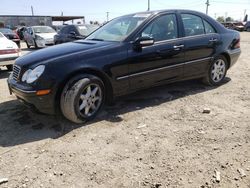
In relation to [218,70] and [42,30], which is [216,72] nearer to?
[218,70]

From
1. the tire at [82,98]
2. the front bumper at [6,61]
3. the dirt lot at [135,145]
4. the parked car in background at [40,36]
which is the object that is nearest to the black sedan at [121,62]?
the tire at [82,98]

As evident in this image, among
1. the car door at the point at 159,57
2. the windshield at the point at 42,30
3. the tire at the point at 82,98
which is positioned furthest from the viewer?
the windshield at the point at 42,30

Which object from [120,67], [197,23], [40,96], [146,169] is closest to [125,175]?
[146,169]

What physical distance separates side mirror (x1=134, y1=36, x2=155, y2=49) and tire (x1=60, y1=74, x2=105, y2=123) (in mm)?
854

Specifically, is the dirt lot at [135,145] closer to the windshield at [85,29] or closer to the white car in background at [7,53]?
the white car in background at [7,53]

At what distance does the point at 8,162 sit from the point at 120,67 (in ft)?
→ 6.86

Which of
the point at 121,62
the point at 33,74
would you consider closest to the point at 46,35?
the point at 121,62

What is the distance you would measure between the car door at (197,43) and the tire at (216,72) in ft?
0.65

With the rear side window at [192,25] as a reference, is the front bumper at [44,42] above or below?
below

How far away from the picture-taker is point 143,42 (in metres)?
4.32

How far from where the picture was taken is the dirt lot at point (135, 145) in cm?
280

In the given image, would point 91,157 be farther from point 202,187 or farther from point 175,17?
point 175,17

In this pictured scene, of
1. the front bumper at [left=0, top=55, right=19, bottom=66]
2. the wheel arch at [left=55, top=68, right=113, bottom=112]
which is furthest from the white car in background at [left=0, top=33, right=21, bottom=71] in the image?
the wheel arch at [left=55, top=68, right=113, bottom=112]

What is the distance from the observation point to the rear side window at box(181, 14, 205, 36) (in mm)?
5172
